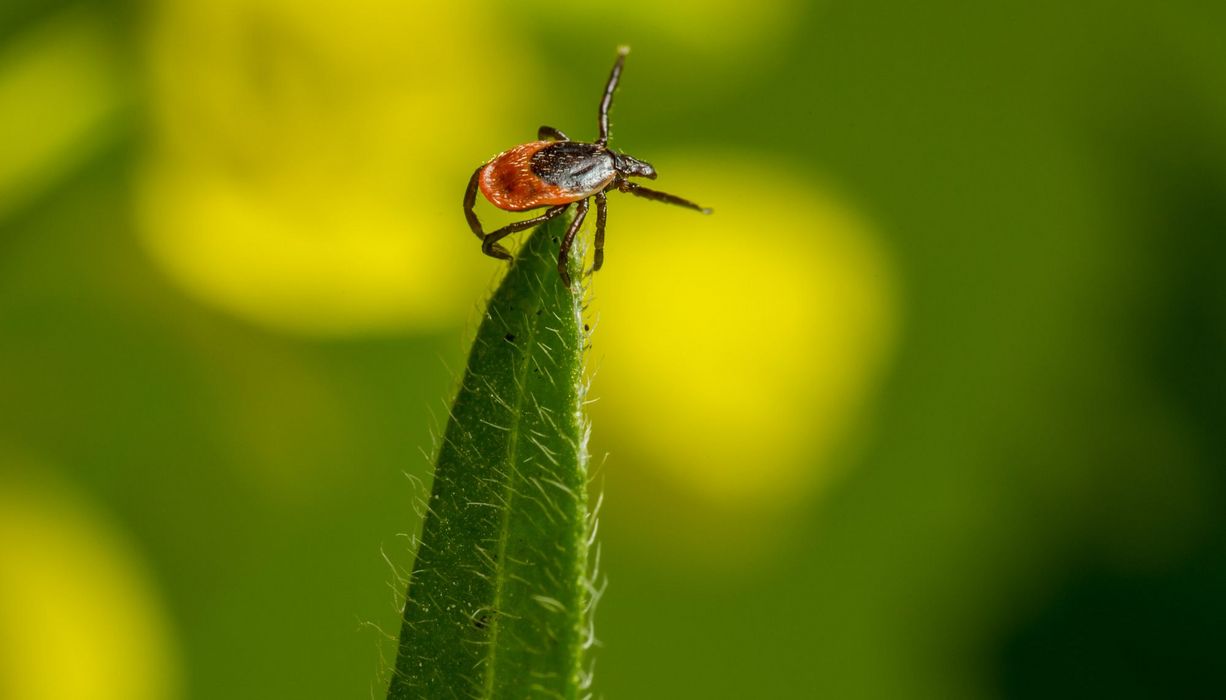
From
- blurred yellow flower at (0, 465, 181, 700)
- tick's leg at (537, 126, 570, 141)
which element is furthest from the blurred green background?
tick's leg at (537, 126, 570, 141)

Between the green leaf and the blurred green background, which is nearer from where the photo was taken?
the green leaf

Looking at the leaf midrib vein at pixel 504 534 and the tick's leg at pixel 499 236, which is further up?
the leaf midrib vein at pixel 504 534

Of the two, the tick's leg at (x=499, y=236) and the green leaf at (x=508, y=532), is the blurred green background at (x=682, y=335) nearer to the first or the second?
the tick's leg at (x=499, y=236)

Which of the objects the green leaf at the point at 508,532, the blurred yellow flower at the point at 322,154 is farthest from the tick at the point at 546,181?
the blurred yellow flower at the point at 322,154

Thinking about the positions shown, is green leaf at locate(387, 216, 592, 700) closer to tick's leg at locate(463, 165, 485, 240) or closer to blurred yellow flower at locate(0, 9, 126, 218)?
tick's leg at locate(463, 165, 485, 240)

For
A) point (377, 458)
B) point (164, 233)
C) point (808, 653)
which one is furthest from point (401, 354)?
point (808, 653)

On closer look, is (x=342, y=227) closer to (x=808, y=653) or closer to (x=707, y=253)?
(x=707, y=253)
